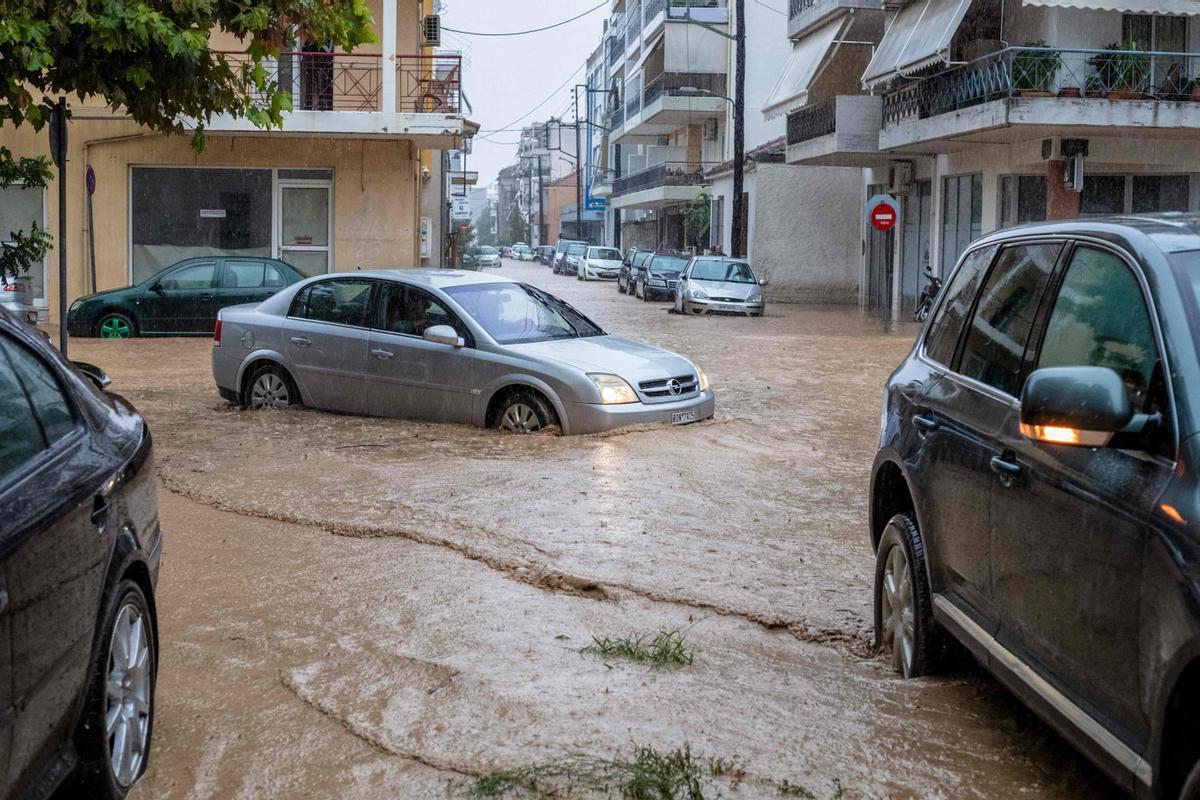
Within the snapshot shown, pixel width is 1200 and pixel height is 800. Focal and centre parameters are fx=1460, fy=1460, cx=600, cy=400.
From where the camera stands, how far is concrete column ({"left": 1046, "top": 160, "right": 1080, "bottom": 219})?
2511 cm

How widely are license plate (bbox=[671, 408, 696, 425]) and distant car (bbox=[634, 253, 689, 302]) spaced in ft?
91.7

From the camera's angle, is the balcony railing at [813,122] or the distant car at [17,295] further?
the balcony railing at [813,122]

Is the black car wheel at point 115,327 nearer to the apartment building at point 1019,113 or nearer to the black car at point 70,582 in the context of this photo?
the apartment building at point 1019,113

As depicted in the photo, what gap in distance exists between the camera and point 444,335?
11.9 meters

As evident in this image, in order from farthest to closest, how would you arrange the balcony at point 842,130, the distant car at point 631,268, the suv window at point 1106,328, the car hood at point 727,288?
1. the distant car at point 631,268
2. the car hood at point 727,288
3. the balcony at point 842,130
4. the suv window at point 1106,328

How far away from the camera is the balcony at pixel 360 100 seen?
25766 millimetres

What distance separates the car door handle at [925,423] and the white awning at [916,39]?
2263 centimetres

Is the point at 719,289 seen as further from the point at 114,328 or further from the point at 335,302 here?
the point at 335,302

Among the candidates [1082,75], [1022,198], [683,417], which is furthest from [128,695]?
[1022,198]

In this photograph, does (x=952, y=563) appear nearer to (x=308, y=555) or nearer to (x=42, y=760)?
(x=42, y=760)

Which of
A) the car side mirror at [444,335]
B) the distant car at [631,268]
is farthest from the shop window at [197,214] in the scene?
the distant car at [631,268]

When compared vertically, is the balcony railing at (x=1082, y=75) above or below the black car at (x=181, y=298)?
above

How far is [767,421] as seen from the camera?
14.0 m

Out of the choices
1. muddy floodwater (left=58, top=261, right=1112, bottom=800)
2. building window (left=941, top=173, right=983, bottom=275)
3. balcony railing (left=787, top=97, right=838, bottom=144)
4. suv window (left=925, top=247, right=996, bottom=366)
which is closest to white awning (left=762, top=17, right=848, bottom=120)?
balcony railing (left=787, top=97, right=838, bottom=144)
